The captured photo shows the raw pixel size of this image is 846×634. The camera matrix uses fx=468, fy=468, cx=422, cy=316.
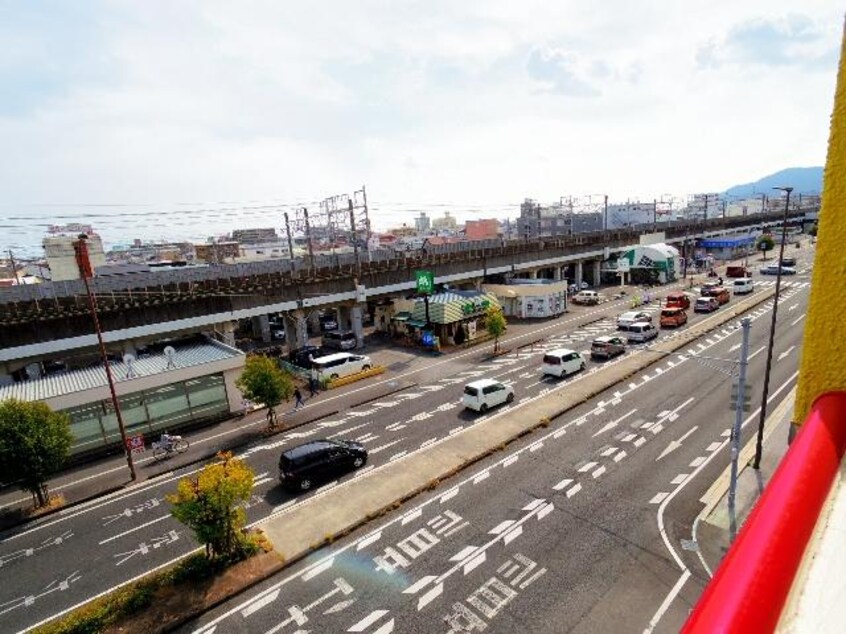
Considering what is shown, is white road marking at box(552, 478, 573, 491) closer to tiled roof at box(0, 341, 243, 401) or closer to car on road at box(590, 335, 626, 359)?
car on road at box(590, 335, 626, 359)

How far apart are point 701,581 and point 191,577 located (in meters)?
15.7

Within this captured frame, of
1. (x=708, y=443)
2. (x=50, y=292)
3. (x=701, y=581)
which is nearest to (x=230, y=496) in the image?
(x=701, y=581)

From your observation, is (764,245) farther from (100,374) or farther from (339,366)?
(100,374)

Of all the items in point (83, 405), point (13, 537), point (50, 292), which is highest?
point (50, 292)

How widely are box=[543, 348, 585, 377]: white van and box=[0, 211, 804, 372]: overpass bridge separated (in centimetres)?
1983

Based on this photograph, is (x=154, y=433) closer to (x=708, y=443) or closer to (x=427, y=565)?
(x=427, y=565)

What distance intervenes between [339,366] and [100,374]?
15061 mm

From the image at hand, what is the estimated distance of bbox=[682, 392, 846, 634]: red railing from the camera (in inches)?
59.8

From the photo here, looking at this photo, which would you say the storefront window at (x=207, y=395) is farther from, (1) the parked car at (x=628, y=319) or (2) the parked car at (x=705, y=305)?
(2) the parked car at (x=705, y=305)

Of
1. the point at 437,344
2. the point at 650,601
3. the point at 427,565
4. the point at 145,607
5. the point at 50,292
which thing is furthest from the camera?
the point at 437,344

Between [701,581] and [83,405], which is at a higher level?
[83,405]

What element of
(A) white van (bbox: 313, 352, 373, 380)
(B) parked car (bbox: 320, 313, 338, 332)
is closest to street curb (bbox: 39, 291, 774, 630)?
(A) white van (bbox: 313, 352, 373, 380)

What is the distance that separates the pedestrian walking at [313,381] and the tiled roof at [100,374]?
577 cm

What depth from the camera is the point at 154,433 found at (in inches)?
1091
